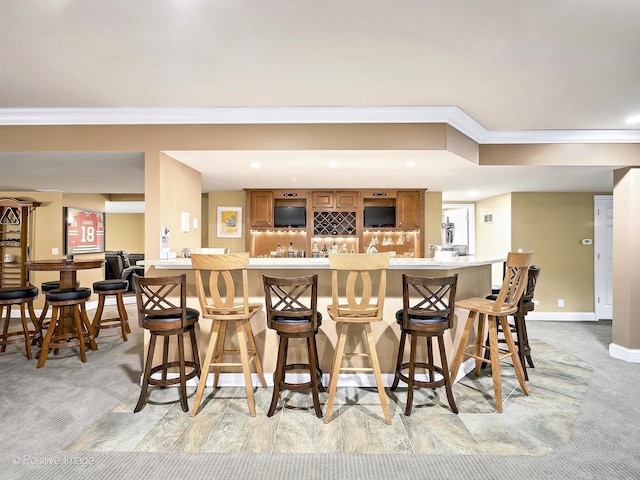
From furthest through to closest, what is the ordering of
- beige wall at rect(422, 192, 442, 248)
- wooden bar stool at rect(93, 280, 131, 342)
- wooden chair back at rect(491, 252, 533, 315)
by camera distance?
beige wall at rect(422, 192, 442, 248) → wooden bar stool at rect(93, 280, 131, 342) → wooden chair back at rect(491, 252, 533, 315)

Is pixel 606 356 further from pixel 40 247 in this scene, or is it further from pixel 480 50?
pixel 40 247

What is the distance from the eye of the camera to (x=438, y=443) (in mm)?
2193

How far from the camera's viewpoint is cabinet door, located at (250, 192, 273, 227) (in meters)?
5.55

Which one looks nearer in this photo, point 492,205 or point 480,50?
point 480,50

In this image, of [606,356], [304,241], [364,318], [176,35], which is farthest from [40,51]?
[606,356]

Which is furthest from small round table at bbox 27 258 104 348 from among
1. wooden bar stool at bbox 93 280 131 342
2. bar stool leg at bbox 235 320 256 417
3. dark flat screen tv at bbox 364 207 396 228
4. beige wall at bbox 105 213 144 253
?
beige wall at bbox 105 213 144 253

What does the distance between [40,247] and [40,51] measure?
16.7 feet

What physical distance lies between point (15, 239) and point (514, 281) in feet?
24.1

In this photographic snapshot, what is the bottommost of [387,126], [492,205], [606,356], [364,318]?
[606,356]

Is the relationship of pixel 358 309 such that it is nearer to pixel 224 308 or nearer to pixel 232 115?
pixel 224 308

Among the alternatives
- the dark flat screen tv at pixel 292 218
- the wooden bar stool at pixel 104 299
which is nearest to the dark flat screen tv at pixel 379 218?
the dark flat screen tv at pixel 292 218

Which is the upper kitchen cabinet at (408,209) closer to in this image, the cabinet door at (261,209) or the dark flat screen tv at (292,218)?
the dark flat screen tv at (292,218)

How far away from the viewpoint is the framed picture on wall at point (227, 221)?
19.2 ft

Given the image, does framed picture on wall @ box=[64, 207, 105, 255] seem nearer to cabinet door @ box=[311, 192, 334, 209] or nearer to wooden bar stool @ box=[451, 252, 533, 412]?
cabinet door @ box=[311, 192, 334, 209]
